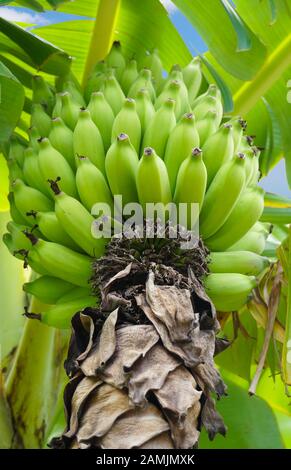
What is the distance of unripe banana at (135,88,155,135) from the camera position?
4.06 feet

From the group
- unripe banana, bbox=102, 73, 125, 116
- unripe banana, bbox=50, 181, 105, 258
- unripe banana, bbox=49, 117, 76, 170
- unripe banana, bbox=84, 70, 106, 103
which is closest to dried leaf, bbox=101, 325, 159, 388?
unripe banana, bbox=50, 181, 105, 258

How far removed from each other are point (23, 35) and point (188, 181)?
1.98ft

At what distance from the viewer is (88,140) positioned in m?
1.18

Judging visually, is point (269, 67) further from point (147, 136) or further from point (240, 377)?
point (240, 377)

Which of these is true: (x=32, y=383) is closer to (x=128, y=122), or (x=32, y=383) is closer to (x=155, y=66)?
(x=128, y=122)

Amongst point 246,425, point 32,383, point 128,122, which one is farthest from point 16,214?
point 246,425

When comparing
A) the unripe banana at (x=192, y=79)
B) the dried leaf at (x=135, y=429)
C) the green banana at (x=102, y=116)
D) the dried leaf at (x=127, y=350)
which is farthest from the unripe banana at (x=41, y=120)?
the dried leaf at (x=135, y=429)

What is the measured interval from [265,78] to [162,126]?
55cm

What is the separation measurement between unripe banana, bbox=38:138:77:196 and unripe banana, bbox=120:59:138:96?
0.30 metres

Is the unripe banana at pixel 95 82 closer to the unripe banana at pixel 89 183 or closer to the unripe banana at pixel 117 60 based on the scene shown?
the unripe banana at pixel 117 60

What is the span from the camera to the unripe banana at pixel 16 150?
1311 mm

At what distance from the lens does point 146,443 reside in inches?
31.3

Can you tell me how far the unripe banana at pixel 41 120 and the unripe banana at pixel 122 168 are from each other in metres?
0.25
